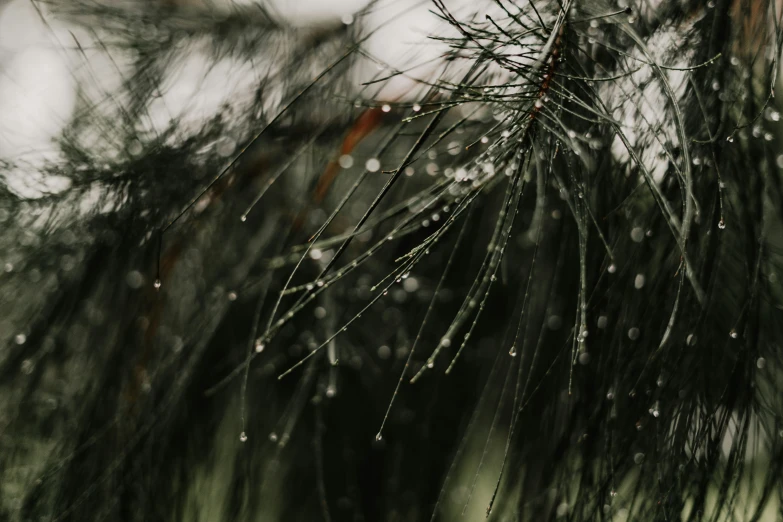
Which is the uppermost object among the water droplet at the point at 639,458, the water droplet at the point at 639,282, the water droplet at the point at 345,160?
the water droplet at the point at 345,160

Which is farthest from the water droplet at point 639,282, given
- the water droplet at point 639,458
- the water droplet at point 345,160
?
the water droplet at point 345,160

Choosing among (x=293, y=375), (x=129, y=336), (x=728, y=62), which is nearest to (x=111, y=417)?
(x=129, y=336)

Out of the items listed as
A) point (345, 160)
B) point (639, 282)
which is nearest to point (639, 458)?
point (639, 282)

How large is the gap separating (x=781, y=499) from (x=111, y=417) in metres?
0.53

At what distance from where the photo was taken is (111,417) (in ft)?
1.83

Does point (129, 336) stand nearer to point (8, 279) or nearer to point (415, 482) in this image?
point (8, 279)

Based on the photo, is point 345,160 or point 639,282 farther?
point 345,160

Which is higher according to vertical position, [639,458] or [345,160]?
[345,160]

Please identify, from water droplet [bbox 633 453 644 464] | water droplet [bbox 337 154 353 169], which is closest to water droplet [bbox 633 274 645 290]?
water droplet [bbox 633 453 644 464]

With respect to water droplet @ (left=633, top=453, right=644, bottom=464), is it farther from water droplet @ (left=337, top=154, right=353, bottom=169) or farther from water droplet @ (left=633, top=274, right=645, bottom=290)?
water droplet @ (left=337, top=154, right=353, bottom=169)

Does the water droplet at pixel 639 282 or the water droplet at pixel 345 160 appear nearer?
the water droplet at pixel 639 282

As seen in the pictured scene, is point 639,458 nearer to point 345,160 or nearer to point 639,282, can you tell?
point 639,282

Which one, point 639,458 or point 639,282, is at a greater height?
point 639,282

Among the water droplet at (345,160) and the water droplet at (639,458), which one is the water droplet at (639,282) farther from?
the water droplet at (345,160)
